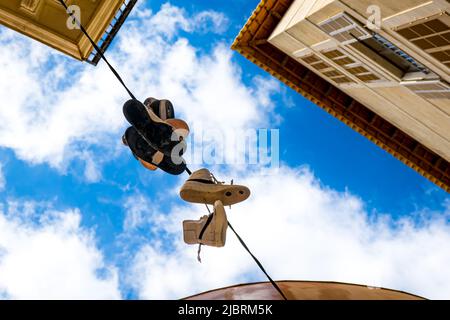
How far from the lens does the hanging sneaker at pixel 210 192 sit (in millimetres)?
5480

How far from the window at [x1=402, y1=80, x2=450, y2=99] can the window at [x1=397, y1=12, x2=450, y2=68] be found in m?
0.85

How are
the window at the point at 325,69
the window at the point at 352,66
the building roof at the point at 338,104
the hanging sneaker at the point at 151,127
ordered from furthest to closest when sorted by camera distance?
the building roof at the point at 338,104
the window at the point at 325,69
the window at the point at 352,66
the hanging sneaker at the point at 151,127

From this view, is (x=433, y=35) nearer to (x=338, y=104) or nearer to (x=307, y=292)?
(x=307, y=292)

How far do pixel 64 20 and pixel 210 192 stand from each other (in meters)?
Result: 8.40

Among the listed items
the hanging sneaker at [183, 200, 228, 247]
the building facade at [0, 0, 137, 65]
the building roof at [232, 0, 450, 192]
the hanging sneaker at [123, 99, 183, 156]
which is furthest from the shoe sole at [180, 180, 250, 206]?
the building roof at [232, 0, 450, 192]

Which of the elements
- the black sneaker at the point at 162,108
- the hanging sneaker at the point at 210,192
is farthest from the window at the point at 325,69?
the hanging sneaker at the point at 210,192

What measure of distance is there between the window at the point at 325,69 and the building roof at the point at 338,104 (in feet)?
3.98

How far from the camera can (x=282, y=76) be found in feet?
47.4

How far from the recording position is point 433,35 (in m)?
6.90

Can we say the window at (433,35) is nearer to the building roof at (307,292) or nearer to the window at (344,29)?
the window at (344,29)

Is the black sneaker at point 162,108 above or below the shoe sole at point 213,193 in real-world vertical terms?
above

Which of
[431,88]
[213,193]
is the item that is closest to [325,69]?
[431,88]

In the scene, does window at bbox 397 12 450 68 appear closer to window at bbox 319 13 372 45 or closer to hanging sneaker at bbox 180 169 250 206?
window at bbox 319 13 372 45

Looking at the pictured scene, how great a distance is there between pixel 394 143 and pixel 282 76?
4587 millimetres
